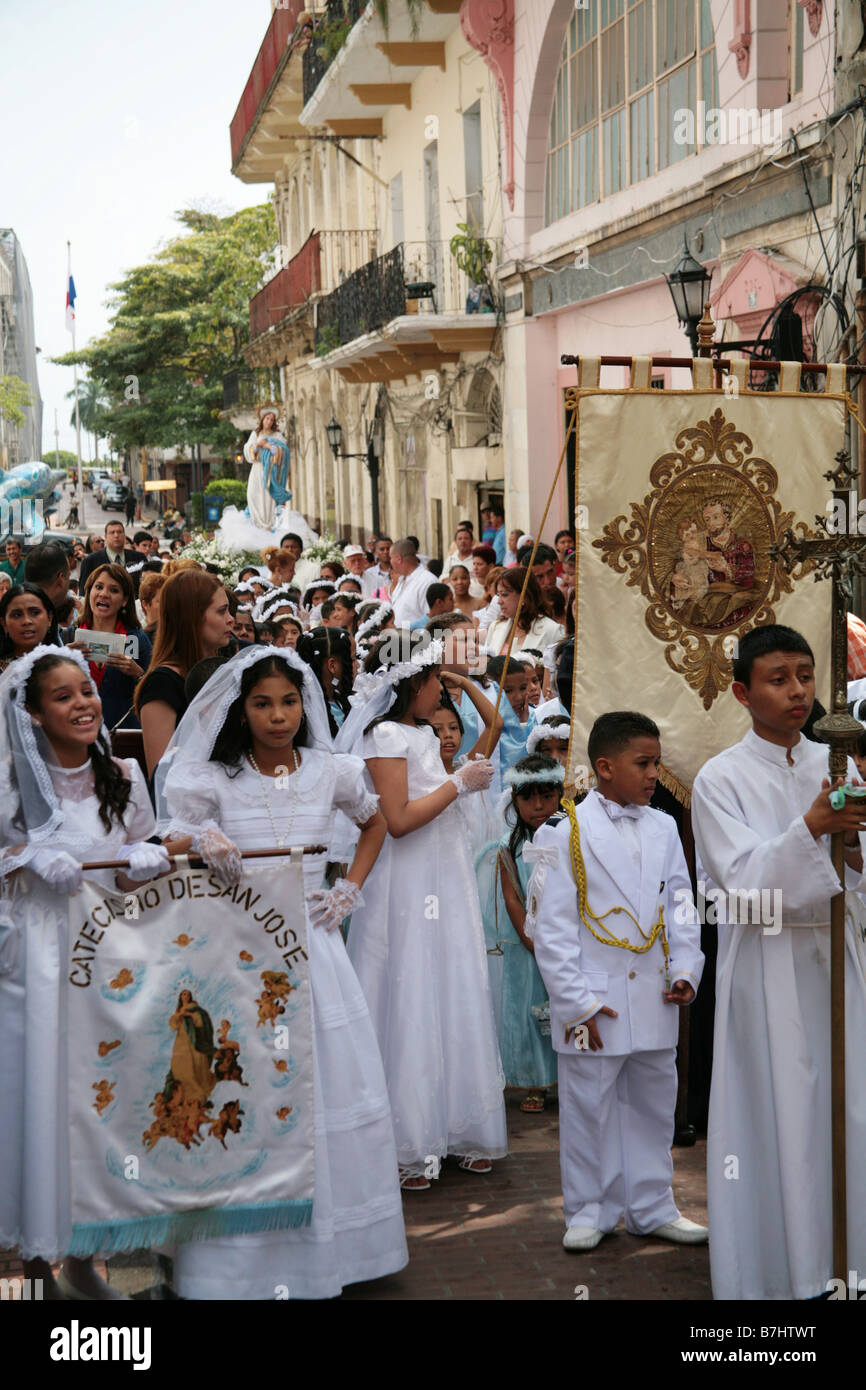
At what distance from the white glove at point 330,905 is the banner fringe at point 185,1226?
81 cm

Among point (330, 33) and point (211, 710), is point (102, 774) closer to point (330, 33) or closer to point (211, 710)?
point (211, 710)

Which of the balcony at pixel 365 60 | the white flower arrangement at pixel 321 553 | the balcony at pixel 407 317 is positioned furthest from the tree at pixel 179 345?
the white flower arrangement at pixel 321 553

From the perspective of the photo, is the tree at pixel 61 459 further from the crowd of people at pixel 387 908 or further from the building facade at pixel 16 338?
the crowd of people at pixel 387 908

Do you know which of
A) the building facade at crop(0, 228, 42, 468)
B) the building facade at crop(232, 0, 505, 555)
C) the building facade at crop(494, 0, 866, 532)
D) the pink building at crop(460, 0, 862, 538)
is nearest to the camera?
the building facade at crop(494, 0, 866, 532)

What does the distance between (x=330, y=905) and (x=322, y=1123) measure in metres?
0.64

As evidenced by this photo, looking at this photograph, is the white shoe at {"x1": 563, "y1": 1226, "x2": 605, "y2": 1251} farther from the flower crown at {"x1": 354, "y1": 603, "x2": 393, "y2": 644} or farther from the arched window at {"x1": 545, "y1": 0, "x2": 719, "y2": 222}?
the arched window at {"x1": 545, "y1": 0, "x2": 719, "y2": 222}

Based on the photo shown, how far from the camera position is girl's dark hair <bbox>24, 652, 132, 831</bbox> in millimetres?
4785

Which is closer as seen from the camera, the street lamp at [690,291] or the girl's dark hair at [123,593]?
the girl's dark hair at [123,593]

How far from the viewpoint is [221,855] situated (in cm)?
456

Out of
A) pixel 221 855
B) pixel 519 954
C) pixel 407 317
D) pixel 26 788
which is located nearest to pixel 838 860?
pixel 221 855

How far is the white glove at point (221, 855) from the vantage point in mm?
4559

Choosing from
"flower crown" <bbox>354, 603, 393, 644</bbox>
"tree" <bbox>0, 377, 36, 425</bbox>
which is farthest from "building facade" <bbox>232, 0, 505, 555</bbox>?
"tree" <bbox>0, 377, 36, 425</bbox>
